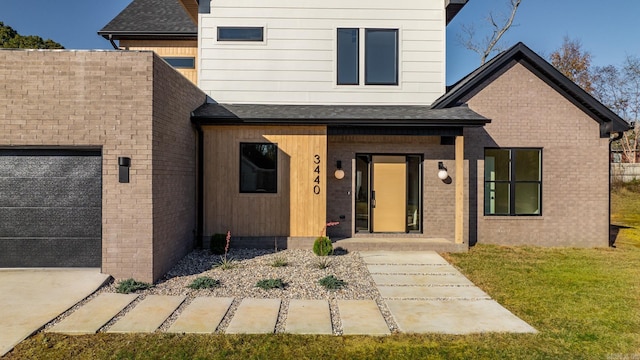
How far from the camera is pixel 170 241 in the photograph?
716 cm

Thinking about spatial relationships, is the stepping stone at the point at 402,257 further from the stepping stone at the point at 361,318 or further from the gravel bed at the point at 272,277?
the stepping stone at the point at 361,318

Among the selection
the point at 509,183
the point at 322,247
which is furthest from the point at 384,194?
the point at 509,183

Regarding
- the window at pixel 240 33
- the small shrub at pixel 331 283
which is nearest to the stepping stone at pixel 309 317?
the small shrub at pixel 331 283

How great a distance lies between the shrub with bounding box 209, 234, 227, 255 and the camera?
835 centimetres

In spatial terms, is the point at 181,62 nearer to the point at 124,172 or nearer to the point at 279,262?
the point at 124,172

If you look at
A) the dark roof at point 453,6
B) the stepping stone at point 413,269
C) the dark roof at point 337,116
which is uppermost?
the dark roof at point 453,6

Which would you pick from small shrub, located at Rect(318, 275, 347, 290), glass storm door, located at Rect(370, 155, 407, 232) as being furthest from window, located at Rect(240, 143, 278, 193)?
small shrub, located at Rect(318, 275, 347, 290)

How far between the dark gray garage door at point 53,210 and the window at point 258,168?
134 inches

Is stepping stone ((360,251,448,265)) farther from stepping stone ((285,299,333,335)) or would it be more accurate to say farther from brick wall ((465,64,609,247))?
stepping stone ((285,299,333,335))

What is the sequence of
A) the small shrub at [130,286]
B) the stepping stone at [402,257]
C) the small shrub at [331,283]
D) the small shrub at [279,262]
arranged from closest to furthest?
the small shrub at [130,286], the small shrub at [331,283], the small shrub at [279,262], the stepping stone at [402,257]

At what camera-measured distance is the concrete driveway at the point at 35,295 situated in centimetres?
439

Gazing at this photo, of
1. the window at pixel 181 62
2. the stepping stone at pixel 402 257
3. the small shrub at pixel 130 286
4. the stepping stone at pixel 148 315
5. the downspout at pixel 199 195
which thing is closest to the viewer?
the stepping stone at pixel 148 315

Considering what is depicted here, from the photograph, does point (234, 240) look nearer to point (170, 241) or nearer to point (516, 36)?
point (170, 241)

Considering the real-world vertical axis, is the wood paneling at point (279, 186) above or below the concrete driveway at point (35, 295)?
above
